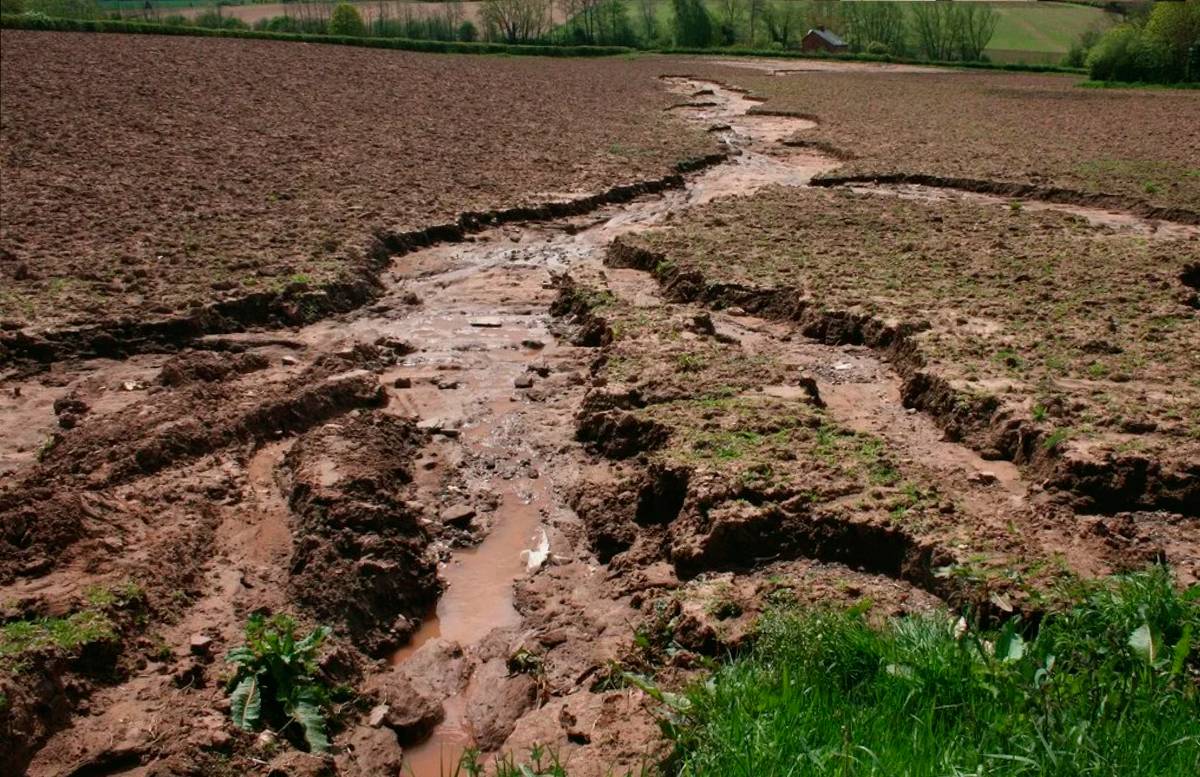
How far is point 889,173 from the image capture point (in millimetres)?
15820

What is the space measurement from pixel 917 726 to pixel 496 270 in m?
8.71

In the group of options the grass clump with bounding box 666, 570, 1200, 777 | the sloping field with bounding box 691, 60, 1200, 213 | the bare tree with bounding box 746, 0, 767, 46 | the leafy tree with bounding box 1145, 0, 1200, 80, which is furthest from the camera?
the bare tree with bounding box 746, 0, 767, 46

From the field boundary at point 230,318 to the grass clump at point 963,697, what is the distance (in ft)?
20.4

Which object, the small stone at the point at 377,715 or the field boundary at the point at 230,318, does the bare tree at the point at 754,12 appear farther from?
the small stone at the point at 377,715

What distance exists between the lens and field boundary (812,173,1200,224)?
12969 millimetres

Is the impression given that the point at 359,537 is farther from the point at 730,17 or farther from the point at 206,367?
Answer: the point at 730,17

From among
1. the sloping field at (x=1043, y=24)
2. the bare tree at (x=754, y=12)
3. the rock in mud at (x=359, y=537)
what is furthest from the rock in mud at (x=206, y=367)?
the bare tree at (x=754, y=12)

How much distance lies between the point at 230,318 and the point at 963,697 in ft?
23.7

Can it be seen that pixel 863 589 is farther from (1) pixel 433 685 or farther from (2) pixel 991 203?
(2) pixel 991 203

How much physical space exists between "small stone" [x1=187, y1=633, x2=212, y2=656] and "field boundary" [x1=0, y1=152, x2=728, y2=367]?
4.30 metres

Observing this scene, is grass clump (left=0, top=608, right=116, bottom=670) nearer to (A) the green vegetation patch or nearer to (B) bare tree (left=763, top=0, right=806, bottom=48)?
(A) the green vegetation patch

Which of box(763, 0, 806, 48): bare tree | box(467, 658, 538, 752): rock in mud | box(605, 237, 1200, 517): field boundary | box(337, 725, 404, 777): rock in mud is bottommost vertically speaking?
box(467, 658, 538, 752): rock in mud

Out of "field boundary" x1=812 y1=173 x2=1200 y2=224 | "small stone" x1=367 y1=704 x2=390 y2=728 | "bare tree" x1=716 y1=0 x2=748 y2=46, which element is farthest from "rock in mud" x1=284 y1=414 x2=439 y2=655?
"bare tree" x1=716 y1=0 x2=748 y2=46

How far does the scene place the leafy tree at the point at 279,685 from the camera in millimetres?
4363
